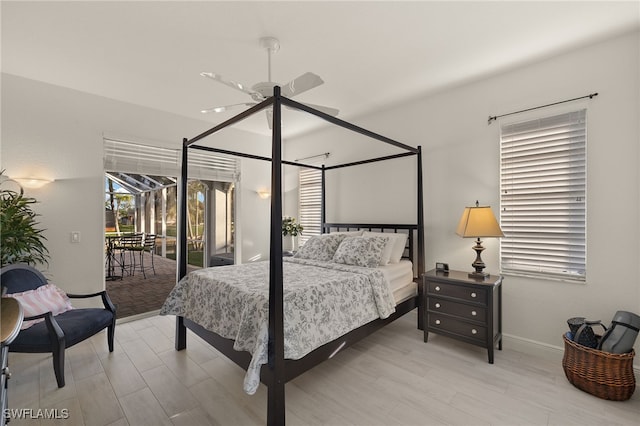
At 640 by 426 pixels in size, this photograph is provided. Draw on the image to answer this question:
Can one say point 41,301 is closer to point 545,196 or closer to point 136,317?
point 136,317

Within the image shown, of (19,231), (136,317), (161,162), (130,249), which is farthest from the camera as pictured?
(130,249)

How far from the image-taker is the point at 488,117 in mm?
3061

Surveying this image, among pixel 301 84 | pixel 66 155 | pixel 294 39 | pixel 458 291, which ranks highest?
pixel 294 39

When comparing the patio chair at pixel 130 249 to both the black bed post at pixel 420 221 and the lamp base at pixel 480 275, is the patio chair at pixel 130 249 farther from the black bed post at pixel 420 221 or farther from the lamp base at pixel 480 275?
the lamp base at pixel 480 275

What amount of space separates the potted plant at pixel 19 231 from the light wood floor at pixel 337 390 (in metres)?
0.97

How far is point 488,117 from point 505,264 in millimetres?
1568

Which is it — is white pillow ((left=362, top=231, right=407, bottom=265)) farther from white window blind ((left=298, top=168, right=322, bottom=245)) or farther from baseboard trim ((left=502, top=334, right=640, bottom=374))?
white window blind ((left=298, top=168, right=322, bottom=245))

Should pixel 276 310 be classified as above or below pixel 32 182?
below

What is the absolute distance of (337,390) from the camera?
2.22 metres

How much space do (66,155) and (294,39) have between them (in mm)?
2932

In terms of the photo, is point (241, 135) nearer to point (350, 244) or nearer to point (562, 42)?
point (350, 244)

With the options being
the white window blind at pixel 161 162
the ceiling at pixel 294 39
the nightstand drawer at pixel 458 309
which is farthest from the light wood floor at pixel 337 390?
the ceiling at pixel 294 39

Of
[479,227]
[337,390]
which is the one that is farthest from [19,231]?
[479,227]

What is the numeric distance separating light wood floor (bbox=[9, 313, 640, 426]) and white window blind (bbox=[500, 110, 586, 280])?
2.86 ft
